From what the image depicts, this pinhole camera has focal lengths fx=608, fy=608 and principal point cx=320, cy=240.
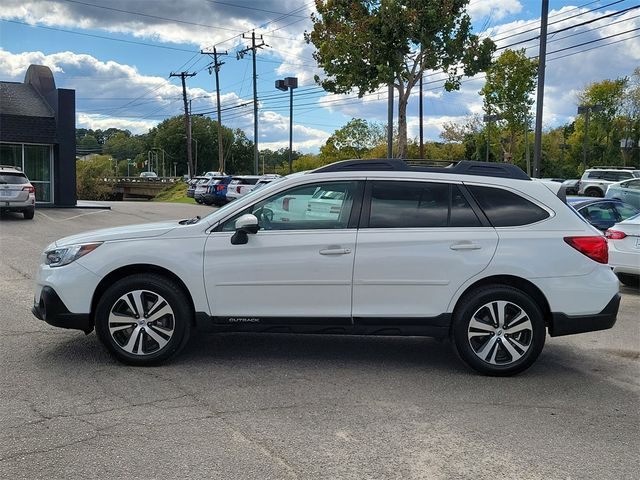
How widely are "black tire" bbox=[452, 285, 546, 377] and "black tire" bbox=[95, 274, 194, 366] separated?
92.9 inches

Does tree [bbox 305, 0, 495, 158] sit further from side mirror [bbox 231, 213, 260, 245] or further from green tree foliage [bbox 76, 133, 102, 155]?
green tree foliage [bbox 76, 133, 102, 155]

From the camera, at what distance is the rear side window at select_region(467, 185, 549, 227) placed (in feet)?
17.3

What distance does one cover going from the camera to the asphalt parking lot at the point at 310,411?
3533 millimetres

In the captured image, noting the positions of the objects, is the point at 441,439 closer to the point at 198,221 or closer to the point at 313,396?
the point at 313,396

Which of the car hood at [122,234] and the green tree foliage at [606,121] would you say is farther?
the green tree foliage at [606,121]

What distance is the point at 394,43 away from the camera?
21.5m

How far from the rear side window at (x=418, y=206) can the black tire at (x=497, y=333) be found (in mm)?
658

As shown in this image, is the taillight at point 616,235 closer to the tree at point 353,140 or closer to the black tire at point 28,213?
the black tire at point 28,213

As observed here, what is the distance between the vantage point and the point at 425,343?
6.30 metres

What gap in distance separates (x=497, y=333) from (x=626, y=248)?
203 inches

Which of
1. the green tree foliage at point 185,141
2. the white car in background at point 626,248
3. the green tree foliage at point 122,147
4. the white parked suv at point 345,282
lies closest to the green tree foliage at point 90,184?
the green tree foliage at point 185,141

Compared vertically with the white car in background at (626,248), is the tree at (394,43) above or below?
above

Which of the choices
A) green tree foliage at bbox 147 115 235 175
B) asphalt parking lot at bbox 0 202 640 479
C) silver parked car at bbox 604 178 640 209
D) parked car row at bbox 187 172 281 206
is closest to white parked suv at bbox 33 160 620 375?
asphalt parking lot at bbox 0 202 640 479

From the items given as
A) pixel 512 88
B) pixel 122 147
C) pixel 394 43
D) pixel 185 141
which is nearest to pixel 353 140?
pixel 512 88
